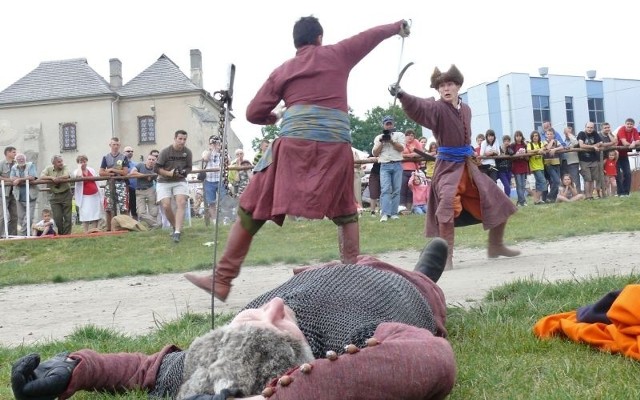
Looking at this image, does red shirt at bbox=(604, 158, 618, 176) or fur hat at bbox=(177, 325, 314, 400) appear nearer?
fur hat at bbox=(177, 325, 314, 400)

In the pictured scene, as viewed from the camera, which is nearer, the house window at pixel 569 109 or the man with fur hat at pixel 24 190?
the man with fur hat at pixel 24 190

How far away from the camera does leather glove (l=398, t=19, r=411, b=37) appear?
5469mm

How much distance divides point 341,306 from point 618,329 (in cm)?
127

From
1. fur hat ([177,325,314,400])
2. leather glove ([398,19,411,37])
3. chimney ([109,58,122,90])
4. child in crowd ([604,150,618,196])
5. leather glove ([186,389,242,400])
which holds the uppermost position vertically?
chimney ([109,58,122,90])

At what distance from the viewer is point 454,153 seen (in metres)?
7.00

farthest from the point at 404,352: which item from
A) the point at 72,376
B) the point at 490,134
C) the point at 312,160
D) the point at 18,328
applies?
the point at 490,134

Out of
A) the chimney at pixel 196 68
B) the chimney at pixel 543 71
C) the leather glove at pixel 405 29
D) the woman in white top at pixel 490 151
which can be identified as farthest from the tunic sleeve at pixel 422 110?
the chimney at pixel 196 68

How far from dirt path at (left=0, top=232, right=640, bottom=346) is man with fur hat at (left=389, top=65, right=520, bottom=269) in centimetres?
47

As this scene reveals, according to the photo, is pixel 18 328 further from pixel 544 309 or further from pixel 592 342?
pixel 592 342

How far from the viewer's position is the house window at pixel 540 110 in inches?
1879

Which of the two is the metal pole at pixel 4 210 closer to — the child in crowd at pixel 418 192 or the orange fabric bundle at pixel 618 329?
the child in crowd at pixel 418 192

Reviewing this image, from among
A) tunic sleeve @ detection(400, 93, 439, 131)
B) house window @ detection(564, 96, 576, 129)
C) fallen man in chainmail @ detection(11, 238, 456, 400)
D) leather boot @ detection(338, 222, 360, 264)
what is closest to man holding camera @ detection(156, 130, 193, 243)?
tunic sleeve @ detection(400, 93, 439, 131)

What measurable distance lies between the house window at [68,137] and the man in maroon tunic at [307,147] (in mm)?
51984

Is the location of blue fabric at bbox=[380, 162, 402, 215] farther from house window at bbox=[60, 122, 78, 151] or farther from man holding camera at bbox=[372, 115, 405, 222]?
house window at bbox=[60, 122, 78, 151]
